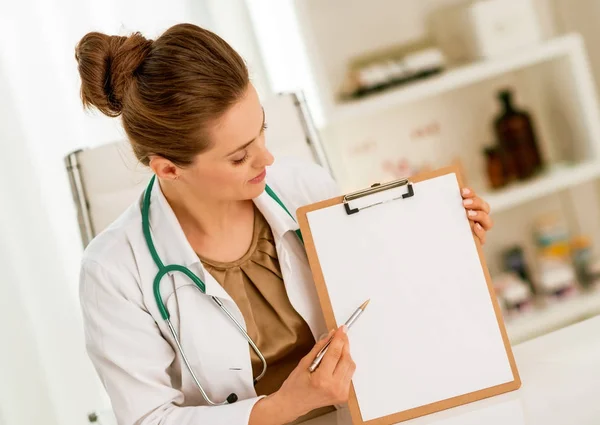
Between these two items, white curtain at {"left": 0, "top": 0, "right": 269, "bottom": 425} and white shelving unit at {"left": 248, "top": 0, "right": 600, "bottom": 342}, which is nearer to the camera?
white curtain at {"left": 0, "top": 0, "right": 269, "bottom": 425}

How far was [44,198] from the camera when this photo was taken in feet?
7.52

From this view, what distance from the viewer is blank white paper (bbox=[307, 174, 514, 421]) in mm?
1079

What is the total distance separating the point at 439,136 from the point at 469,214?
1678mm

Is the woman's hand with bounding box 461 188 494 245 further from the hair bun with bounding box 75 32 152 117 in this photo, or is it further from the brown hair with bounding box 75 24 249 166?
the hair bun with bounding box 75 32 152 117

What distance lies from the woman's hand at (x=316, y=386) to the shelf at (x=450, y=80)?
143cm

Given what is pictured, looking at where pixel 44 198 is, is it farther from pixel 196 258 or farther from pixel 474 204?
pixel 474 204

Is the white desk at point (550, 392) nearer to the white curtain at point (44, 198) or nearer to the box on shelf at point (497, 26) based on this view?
the white curtain at point (44, 198)

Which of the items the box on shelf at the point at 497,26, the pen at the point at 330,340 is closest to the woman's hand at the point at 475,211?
the pen at the point at 330,340

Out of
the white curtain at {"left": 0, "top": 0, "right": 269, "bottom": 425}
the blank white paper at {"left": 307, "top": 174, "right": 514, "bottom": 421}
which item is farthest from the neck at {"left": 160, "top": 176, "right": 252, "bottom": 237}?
the white curtain at {"left": 0, "top": 0, "right": 269, "bottom": 425}

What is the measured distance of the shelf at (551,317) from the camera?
2.56 m

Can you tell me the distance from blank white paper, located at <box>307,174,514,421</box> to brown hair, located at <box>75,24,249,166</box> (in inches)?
10.0

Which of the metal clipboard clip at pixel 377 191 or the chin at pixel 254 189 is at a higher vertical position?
the chin at pixel 254 189

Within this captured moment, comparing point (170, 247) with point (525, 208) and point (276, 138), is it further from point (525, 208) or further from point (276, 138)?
point (525, 208)

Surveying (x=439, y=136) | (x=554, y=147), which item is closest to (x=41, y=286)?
(x=439, y=136)
